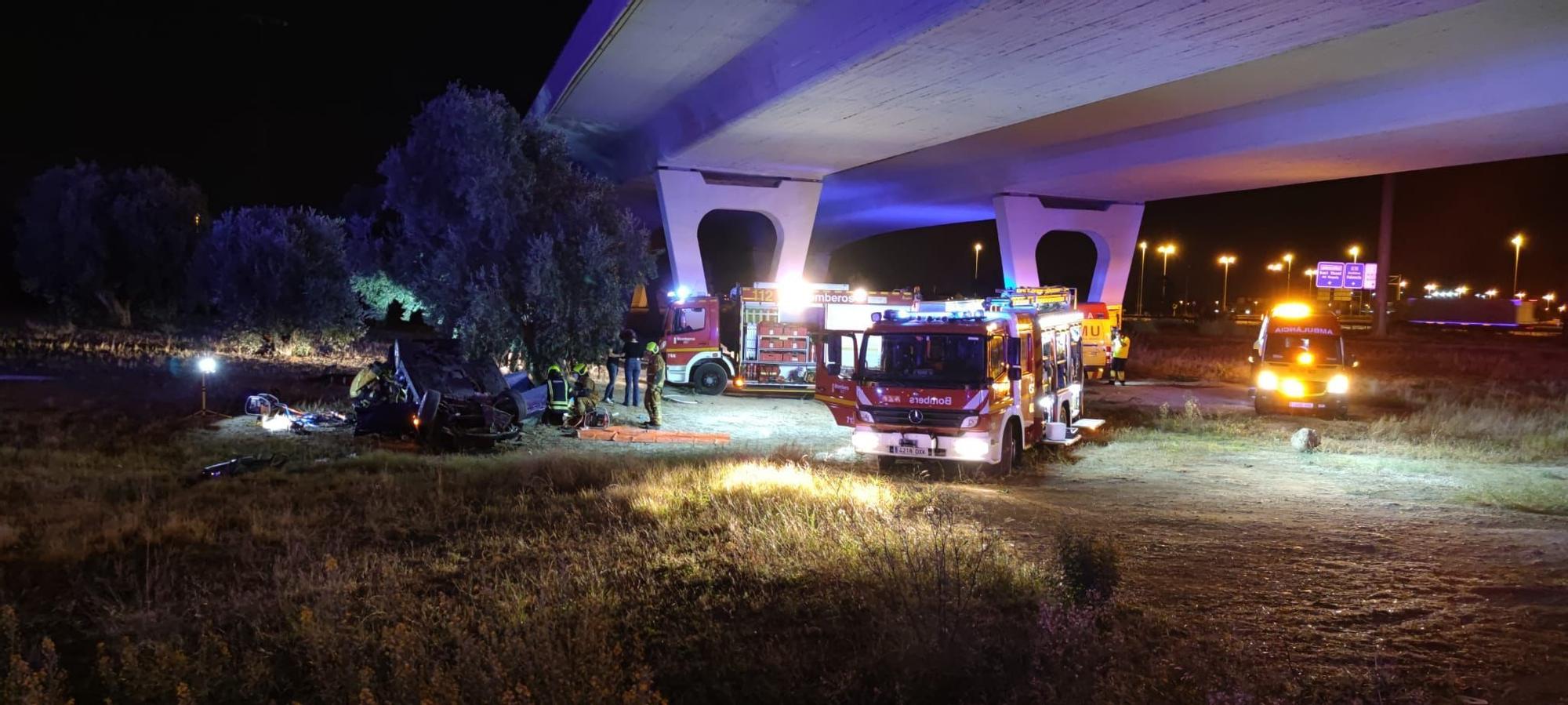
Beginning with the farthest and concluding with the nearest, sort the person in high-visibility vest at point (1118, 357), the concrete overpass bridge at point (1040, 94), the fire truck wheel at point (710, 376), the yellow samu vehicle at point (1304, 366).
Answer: the person in high-visibility vest at point (1118, 357), the fire truck wheel at point (710, 376), the yellow samu vehicle at point (1304, 366), the concrete overpass bridge at point (1040, 94)

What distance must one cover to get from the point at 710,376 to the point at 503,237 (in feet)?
23.8

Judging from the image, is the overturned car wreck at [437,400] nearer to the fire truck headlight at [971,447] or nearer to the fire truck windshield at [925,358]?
the fire truck windshield at [925,358]

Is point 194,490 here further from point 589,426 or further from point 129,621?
point 589,426

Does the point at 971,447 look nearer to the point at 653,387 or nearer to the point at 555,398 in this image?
the point at 653,387

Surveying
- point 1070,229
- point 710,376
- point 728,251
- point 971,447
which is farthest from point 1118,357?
point 728,251

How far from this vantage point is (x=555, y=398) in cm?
1622

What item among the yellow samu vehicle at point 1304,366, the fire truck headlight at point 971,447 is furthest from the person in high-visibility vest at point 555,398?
the yellow samu vehicle at point 1304,366

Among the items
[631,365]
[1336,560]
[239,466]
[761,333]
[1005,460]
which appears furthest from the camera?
[761,333]

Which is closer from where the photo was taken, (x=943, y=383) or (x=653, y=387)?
(x=943, y=383)

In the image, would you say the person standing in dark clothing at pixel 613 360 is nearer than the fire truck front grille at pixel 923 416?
No

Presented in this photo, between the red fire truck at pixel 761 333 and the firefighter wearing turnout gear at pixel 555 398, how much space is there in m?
6.28

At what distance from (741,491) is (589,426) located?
7.42 metres

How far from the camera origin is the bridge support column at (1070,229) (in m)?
35.7

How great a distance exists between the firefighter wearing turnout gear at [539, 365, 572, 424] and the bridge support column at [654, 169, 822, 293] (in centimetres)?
1226
